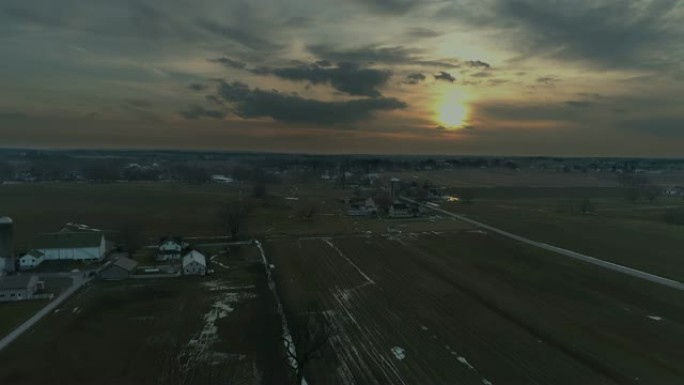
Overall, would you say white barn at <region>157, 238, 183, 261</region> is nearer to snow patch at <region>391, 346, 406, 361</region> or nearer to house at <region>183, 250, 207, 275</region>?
house at <region>183, 250, 207, 275</region>

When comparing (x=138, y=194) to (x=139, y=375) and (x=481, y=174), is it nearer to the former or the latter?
(x=139, y=375)

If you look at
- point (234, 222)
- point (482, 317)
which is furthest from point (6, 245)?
point (482, 317)

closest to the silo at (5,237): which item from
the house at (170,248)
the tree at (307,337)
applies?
the house at (170,248)

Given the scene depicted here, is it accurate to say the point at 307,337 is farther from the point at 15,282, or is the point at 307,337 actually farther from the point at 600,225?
the point at 600,225

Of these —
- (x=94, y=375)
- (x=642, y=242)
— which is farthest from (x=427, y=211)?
(x=94, y=375)

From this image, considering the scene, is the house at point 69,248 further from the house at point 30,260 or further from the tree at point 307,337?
the tree at point 307,337

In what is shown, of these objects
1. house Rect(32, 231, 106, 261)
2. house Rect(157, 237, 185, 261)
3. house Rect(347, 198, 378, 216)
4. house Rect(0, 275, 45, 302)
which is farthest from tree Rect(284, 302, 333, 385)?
house Rect(347, 198, 378, 216)
